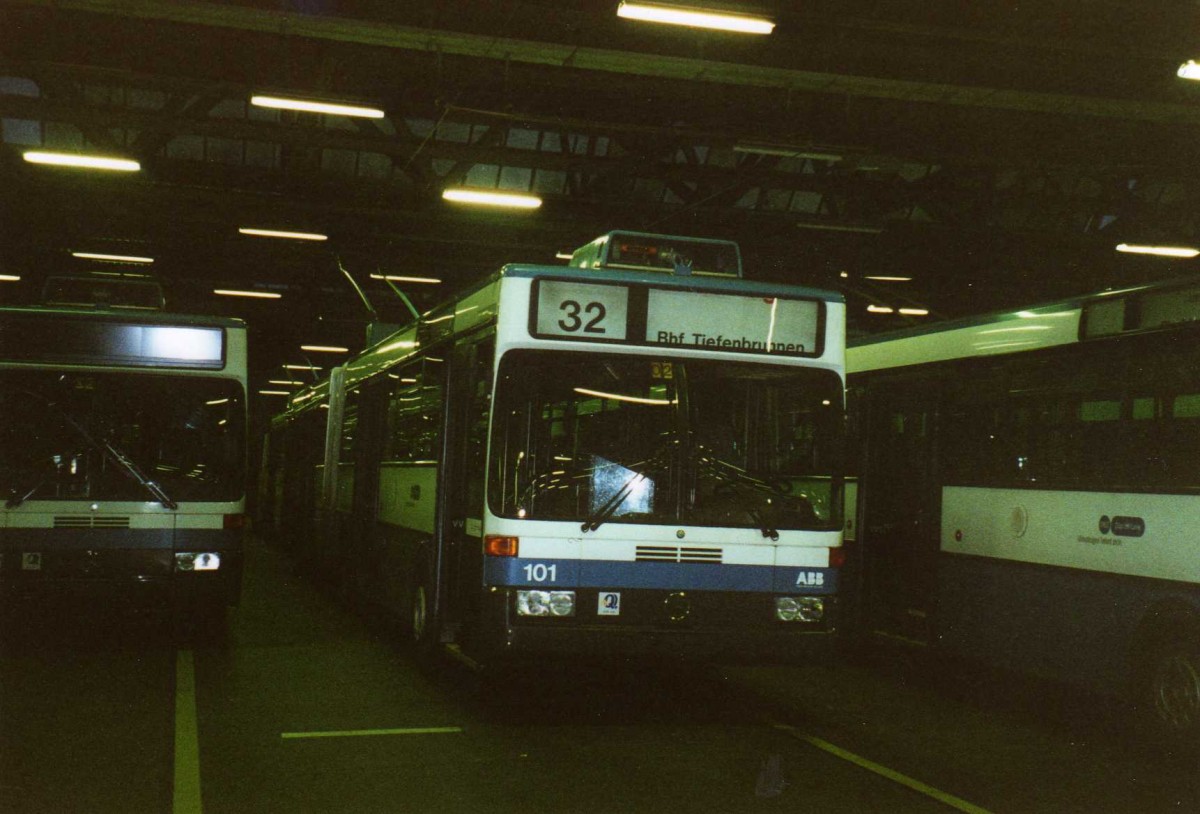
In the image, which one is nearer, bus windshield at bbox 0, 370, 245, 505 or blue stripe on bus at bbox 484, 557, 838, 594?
blue stripe on bus at bbox 484, 557, 838, 594

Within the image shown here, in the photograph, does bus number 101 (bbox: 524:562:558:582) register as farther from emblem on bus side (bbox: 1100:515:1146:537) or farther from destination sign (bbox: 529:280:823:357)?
emblem on bus side (bbox: 1100:515:1146:537)

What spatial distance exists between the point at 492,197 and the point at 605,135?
194cm

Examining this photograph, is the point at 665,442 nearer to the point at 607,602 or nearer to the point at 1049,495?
the point at 607,602

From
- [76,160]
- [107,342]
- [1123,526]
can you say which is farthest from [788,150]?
[76,160]

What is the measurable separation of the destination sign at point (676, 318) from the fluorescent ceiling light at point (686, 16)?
2771 millimetres

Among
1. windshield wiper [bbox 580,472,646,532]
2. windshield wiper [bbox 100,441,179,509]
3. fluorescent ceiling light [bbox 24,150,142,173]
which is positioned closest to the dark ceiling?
fluorescent ceiling light [bbox 24,150,142,173]

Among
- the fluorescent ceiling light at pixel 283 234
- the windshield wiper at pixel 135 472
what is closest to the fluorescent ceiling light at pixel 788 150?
the windshield wiper at pixel 135 472

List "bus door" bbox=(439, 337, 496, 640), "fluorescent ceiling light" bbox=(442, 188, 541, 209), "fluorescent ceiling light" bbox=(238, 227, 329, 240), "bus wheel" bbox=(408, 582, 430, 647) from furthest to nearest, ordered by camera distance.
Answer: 1. "fluorescent ceiling light" bbox=(238, 227, 329, 240)
2. "fluorescent ceiling light" bbox=(442, 188, 541, 209)
3. "bus wheel" bbox=(408, 582, 430, 647)
4. "bus door" bbox=(439, 337, 496, 640)

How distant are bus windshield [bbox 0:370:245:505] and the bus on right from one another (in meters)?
6.35

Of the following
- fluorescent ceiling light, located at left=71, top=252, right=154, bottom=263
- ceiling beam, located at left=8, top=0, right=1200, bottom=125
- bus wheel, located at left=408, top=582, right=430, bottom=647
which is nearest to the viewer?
bus wheel, located at left=408, top=582, right=430, bottom=647

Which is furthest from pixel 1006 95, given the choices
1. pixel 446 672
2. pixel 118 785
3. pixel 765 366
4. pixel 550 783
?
pixel 118 785

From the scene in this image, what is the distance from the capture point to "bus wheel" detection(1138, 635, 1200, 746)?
8898 mm

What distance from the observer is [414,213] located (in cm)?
2327

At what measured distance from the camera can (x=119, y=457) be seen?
498 inches
